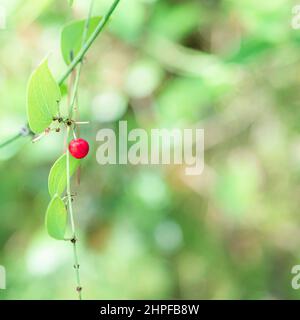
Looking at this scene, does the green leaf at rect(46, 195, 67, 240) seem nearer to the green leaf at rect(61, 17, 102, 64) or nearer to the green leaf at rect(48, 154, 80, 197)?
the green leaf at rect(48, 154, 80, 197)

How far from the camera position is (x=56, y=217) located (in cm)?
57

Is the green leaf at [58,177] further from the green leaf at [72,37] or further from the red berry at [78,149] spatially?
the green leaf at [72,37]

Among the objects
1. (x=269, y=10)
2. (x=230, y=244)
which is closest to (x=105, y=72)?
(x=269, y=10)

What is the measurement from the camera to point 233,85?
137cm

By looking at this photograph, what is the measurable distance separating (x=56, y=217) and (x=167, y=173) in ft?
3.45

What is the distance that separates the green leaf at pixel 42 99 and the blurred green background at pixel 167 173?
808 mm

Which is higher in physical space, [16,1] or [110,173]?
[16,1]

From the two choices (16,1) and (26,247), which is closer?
(16,1)

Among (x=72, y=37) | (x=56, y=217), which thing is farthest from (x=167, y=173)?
(x=56, y=217)

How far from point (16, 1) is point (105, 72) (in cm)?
44

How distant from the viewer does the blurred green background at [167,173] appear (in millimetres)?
1458

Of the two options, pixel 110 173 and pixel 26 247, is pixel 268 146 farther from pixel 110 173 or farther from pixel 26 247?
pixel 26 247

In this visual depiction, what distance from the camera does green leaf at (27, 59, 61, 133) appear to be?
1.69ft
